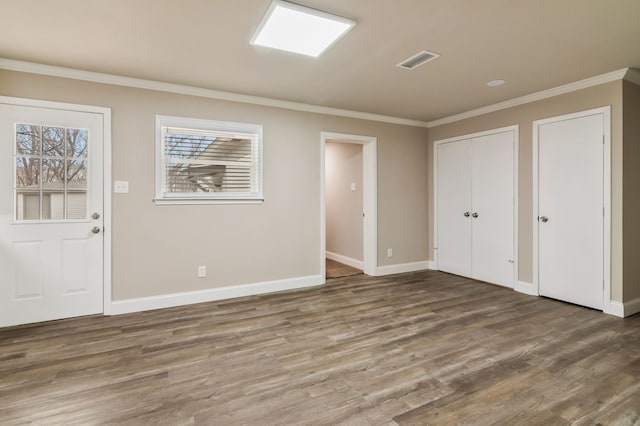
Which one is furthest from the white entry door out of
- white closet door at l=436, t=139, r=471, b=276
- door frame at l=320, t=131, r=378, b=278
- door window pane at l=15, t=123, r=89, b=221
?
white closet door at l=436, t=139, r=471, b=276

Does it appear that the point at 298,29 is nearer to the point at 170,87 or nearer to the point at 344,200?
Answer: the point at 170,87

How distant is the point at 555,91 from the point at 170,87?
173 inches

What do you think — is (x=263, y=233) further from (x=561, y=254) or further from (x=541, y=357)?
(x=561, y=254)

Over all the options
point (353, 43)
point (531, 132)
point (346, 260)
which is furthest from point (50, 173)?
point (531, 132)

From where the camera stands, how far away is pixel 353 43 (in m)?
2.69

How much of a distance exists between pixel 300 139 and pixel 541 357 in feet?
11.3

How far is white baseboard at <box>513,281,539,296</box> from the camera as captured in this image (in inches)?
161

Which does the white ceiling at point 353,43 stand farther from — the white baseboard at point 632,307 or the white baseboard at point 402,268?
the white baseboard at point 402,268

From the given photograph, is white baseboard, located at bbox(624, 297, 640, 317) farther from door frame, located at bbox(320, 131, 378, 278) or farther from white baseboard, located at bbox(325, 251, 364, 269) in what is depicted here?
white baseboard, located at bbox(325, 251, 364, 269)

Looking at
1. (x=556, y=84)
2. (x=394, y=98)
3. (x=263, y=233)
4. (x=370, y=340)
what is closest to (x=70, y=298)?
(x=263, y=233)

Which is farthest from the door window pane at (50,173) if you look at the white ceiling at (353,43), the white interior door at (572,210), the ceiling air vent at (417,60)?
the white interior door at (572,210)

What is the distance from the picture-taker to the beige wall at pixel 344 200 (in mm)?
5516

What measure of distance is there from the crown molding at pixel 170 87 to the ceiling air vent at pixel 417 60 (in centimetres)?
159

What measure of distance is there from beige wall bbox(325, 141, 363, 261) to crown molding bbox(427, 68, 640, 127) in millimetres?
1654
